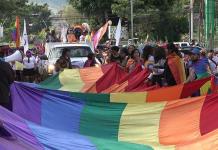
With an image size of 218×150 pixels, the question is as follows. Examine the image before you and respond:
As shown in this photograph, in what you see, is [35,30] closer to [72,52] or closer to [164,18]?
[164,18]

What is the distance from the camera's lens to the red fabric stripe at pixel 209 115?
7670mm

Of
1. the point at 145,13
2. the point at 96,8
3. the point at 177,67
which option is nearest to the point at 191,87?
the point at 177,67

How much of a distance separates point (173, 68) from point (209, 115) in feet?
10.8

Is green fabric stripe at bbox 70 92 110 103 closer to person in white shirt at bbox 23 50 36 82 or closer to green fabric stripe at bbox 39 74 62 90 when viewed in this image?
green fabric stripe at bbox 39 74 62 90

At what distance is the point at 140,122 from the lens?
858 cm

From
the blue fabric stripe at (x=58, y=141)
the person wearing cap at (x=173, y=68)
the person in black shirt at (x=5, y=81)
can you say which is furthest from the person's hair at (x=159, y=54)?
the blue fabric stripe at (x=58, y=141)

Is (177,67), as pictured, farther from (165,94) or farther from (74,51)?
(74,51)

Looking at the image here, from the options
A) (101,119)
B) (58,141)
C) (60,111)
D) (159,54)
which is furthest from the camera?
(159,54)

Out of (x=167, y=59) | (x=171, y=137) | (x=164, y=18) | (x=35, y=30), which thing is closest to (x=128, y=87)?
(x=167, y=59)

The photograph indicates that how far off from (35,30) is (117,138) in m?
128

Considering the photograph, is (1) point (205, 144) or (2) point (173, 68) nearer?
(1) point (205, 144)

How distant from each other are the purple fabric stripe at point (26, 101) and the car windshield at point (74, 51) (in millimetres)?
9713

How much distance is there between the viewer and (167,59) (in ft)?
36.6

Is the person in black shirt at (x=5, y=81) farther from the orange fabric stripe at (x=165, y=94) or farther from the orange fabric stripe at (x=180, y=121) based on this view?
the orange fabric stripe at (x=180, y=121)
